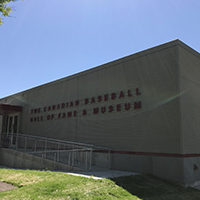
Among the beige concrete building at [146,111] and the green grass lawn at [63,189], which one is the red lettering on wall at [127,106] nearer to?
the beige concrete building at [146,111]

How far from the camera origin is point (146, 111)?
10.4 m

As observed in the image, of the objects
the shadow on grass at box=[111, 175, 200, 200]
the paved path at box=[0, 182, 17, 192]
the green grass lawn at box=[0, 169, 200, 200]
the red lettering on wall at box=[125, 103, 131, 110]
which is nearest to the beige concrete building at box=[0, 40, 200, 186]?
the red lettering on wall at box=[125, 103, 131, 110]

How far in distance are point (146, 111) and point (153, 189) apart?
383 centimetres

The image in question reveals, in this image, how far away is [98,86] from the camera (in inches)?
519

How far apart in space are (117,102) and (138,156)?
305cm

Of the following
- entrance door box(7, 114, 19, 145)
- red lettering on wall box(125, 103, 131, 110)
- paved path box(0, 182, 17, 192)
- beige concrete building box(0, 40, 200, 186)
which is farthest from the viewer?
entrance door box(7, 114, 19, 145)

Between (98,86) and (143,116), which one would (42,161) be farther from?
(143,116)

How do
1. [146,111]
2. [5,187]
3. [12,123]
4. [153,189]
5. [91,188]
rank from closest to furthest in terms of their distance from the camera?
1. [91,188]
2. [5,187]
3. [153,189]
4. [146,111]
5. [12,123]

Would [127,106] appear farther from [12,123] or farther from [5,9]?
[12,123]

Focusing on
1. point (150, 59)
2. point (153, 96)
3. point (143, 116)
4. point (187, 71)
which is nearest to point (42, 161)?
point (143, 116)

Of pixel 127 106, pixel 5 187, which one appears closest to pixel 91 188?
pixel 5 187

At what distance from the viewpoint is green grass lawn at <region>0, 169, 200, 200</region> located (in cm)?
621

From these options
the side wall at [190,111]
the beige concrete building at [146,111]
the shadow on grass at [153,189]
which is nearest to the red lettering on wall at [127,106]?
the beige concrete building at [146,111]

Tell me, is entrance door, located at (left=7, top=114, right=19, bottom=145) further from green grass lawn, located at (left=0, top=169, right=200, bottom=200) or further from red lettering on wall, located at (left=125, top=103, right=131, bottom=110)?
red lettering on wall, located at (left=125, top=103, right=131, bottom=110)
